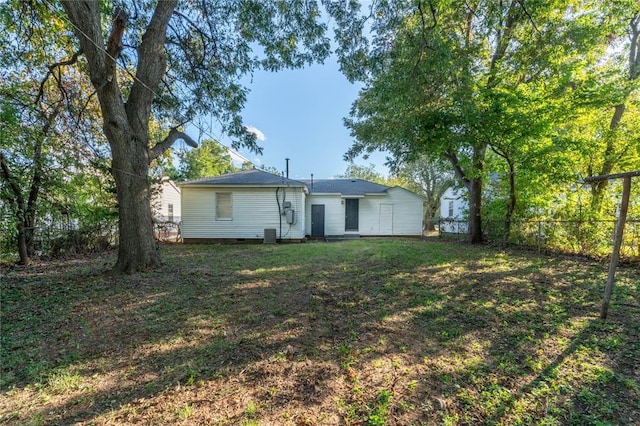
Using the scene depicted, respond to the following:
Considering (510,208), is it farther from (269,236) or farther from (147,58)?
(147,58)

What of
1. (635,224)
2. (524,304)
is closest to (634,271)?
(635,224)

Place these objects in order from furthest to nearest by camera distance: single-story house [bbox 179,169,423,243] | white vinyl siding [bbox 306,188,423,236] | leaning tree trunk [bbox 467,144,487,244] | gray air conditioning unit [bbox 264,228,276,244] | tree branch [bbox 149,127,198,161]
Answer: white vinyl siding [bbox 306,188,423,236], gray air conditioning unit [bbox 264,228,276,244], single-story house [bbox 179,169,423,243], leaning tree trunk [bbox 467,144,487,244], tree branch [bbox 149,127,198,161]

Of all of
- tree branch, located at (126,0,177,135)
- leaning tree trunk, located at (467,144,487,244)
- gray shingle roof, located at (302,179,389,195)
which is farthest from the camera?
gray shingle roof, located at (302,179,389,195)

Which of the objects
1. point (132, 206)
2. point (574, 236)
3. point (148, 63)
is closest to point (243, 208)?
point (132, 206)

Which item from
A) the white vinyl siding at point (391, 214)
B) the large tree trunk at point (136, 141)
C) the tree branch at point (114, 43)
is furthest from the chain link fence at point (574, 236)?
the tree branch at point (114, 43)

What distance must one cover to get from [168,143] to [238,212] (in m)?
5.98

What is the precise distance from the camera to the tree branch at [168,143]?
240 inches

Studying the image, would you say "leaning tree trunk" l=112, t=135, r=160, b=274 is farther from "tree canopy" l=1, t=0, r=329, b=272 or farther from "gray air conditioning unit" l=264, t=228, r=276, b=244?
"gray air conditioning unit" l=264, t=228, r=276, b=244

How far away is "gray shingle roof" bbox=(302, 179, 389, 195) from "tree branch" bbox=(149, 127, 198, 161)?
837 cm

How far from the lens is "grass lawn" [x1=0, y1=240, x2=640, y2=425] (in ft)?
6.47

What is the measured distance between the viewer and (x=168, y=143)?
6406 mm

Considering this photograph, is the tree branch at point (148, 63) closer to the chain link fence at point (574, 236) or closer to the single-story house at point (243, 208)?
the single-story house at point (243, 208)

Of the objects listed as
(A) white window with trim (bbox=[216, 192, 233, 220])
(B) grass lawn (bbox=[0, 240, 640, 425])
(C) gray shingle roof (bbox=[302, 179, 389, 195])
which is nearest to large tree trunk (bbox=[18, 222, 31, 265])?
(B) grass lawn (bbox=[0, 240, 640, 425])

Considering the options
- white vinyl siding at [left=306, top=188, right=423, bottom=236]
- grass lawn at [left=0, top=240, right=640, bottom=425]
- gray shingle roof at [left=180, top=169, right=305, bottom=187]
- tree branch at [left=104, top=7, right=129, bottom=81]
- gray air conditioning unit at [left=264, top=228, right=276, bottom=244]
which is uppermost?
tree branch at [left=104, top=7, right=129, bottom=81]
